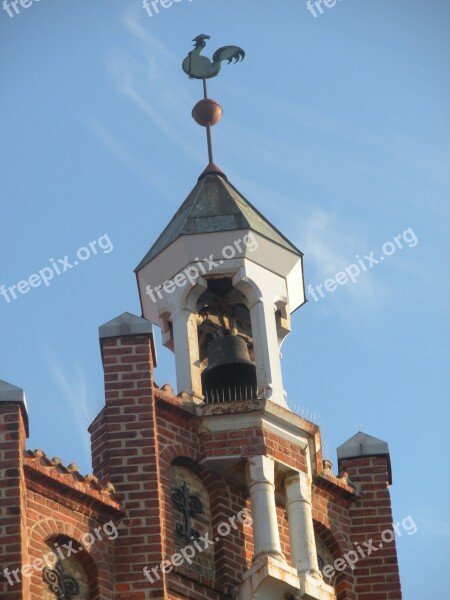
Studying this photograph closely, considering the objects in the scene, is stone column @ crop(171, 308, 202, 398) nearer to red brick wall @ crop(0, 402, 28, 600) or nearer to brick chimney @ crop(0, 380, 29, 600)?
brick chimney @ crop(0, 380, 29, 600)

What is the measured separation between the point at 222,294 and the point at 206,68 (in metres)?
4.47

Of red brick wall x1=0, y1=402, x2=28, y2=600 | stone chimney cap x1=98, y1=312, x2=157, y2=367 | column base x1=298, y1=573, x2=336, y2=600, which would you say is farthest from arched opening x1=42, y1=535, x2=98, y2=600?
stone chimney cap x1=98, y1=312, x2=157, y2=367

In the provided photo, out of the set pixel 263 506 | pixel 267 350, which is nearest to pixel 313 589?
pixel 263 506

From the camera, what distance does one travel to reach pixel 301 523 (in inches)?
1389

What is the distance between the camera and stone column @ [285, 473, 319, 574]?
34.8m

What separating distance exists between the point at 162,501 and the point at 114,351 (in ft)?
7.90

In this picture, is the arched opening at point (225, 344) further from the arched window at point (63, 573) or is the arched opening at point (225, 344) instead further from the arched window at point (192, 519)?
the arched window at point (63, 573)

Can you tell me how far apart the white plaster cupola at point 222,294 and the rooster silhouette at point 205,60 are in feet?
9.36

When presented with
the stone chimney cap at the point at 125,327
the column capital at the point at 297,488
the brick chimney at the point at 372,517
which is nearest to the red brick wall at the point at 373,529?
the brick chimney at the point at 372,517

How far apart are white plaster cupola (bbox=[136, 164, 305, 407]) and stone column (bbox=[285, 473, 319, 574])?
142cm

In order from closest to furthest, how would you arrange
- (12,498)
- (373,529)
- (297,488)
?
(12,498) → (297,488) → (373,529)

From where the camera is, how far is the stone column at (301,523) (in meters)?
34.8

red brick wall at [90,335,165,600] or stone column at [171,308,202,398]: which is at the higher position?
stone column at [171,308,202,398]

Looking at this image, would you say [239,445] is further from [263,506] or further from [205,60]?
[205,60]
